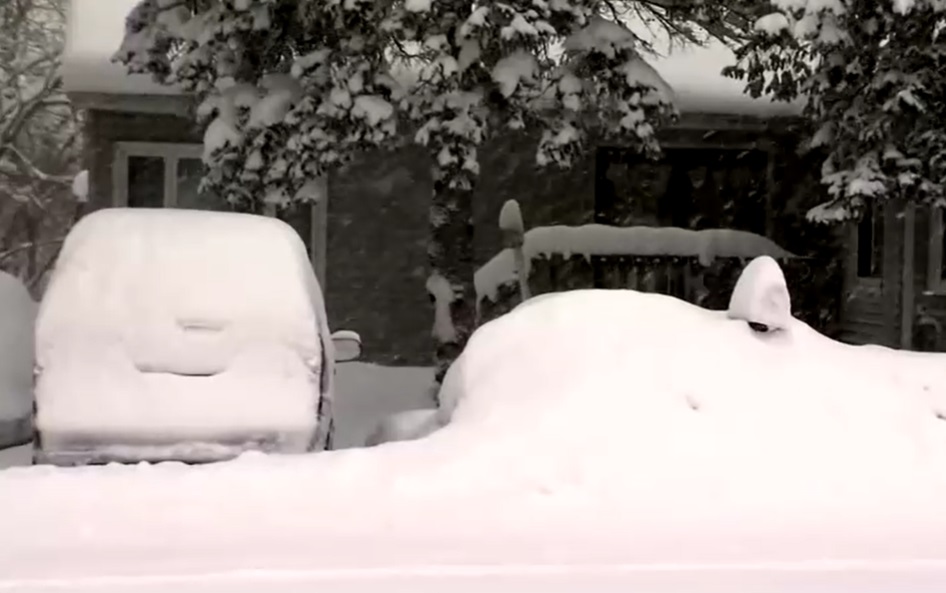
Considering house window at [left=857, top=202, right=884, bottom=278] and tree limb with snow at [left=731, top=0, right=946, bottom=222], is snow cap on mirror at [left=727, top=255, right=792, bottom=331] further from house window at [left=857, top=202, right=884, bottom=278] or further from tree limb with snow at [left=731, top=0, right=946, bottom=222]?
house window at [left=857, top=202, right=884, bottom=278]

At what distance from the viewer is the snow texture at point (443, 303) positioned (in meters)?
11.4

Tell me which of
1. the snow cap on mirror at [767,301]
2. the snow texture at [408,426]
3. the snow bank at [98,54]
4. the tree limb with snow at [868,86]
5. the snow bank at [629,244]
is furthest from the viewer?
the snow bank at [629,244]

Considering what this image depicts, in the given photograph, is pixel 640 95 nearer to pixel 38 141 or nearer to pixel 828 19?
pixel 828 19

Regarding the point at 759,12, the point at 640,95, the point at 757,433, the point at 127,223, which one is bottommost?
the point at 757,433

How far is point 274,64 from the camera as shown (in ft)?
36.6

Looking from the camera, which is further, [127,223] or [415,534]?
[127,223]

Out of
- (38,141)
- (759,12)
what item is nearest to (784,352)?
(759,12)

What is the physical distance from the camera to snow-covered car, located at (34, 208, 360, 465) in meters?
6.00

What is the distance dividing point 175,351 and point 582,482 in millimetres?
2329

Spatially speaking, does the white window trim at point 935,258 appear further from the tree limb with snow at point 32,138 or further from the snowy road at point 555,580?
the tree limb with snow at point 32,138

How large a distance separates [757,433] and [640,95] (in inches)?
220

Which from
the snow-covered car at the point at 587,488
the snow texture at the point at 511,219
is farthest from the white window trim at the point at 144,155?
the snow-covered car at the point at 587,488

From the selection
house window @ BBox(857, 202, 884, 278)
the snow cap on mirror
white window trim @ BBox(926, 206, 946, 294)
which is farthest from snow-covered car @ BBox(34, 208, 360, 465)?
house window @ BBox(857, 202, 884, 278)

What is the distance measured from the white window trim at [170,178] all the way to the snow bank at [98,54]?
0.98 m
